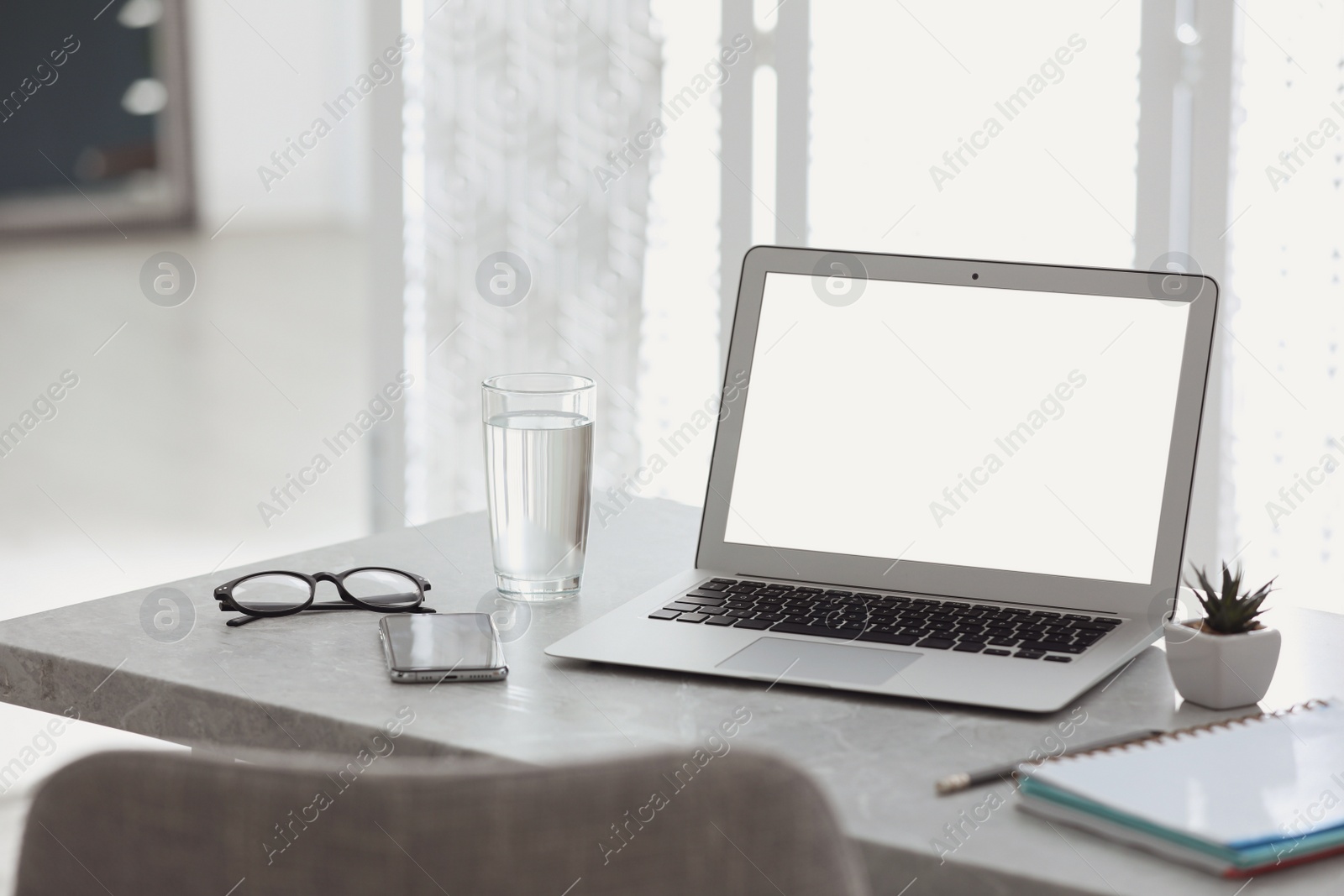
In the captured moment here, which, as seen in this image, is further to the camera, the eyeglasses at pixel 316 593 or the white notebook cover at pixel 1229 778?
the eyeglasses at pixel 316 593

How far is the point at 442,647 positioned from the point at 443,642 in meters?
0.01

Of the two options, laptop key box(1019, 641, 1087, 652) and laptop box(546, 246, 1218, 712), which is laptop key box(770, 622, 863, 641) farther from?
laptop key box(1019, 641, 1087, 652)

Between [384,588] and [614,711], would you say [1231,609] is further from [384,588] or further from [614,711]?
[384,588]

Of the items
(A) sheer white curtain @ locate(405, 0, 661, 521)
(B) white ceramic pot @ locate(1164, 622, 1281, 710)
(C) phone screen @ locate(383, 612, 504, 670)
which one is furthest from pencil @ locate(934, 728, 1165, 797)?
(A) sheer white curtain @ locate(405, 0, 661, 521)

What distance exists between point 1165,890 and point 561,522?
0.61 m

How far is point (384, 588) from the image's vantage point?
1.17 meters

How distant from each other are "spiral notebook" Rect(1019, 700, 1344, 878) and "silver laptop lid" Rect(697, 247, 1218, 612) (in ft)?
0.91

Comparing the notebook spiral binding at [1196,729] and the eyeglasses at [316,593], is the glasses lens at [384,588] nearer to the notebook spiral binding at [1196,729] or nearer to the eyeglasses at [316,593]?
the eyeglasses at [316,593]

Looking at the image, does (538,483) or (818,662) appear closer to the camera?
(818,662)

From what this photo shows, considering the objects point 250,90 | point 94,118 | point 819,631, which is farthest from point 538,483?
point 250,90

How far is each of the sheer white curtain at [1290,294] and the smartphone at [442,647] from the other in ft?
4.53

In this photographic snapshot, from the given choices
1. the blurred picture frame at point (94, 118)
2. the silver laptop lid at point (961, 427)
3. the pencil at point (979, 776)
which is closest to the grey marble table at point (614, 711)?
the pencil at point (979, 776)

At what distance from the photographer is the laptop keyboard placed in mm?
973

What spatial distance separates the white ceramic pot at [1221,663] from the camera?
87 centimetres
